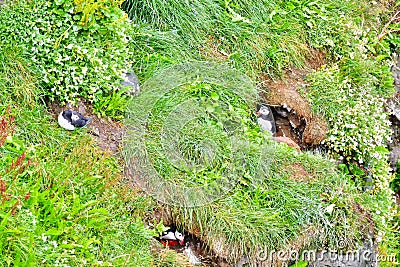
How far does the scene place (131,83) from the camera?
5.31 metres

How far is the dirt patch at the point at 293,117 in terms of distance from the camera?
641 centimetres

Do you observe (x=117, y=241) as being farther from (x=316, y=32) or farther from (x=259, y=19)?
(x=316, y=32)

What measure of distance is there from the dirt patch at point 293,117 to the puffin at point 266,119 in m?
0.16

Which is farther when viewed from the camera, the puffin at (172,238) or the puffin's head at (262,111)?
the puffin's head at (262,111)

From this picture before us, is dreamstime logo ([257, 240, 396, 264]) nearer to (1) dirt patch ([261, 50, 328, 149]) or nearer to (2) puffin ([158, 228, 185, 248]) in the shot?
(2) puffin ([158, 228, 185, 248])

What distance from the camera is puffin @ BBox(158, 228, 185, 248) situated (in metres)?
4.77

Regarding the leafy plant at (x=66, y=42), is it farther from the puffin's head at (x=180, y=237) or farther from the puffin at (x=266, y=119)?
the puffin at (x=266, y=119)

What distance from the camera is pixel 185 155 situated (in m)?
5.07

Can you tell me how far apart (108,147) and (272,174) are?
5.22ft

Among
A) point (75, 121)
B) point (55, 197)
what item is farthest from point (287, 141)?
point (55, 197)

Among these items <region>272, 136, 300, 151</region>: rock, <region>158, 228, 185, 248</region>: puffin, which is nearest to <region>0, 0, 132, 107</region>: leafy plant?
<region>158, 228, 185, 248</region>: puffin

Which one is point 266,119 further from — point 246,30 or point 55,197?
point 55,197

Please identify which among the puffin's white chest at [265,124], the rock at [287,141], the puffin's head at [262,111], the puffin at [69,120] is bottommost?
the rock at [287,141]
